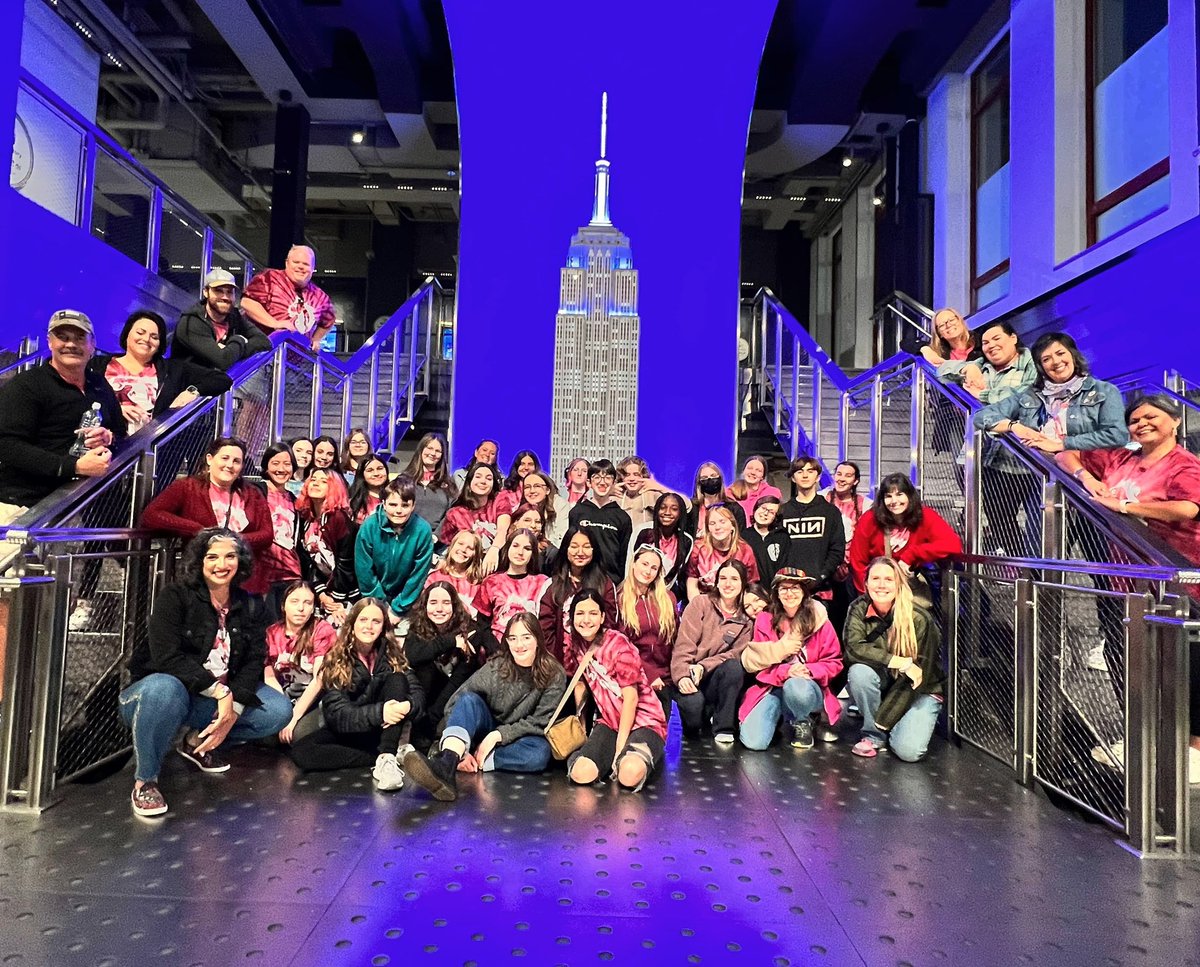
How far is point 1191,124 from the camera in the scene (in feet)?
19.9

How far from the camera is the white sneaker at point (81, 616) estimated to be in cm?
322

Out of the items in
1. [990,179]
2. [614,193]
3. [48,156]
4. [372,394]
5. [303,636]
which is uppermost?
[990,179]

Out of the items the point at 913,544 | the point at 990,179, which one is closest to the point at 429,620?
the point at 913,544

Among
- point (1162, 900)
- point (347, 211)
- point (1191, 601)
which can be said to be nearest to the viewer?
point (1162, 900)

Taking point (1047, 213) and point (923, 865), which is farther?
point (1047, 213)

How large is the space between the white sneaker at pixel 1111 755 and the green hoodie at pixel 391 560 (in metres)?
2.99

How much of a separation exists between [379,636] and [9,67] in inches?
216

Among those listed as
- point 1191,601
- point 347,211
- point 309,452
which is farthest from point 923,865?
point 347,211

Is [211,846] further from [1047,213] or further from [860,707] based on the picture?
[1047,213]

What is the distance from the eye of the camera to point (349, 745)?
3484mm

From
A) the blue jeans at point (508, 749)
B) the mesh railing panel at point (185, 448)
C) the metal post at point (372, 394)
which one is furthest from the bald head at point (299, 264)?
the blue jeans at point (508, 749)

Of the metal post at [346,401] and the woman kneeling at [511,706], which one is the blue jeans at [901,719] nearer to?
the woman kneeling at [511,706]

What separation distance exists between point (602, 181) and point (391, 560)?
540 cm

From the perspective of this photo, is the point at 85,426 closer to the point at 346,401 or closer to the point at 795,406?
the point at 346,401
